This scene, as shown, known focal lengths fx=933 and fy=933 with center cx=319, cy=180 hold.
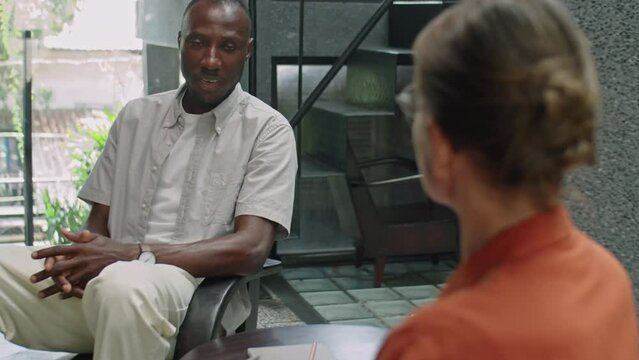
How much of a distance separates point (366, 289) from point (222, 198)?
6.25 ft

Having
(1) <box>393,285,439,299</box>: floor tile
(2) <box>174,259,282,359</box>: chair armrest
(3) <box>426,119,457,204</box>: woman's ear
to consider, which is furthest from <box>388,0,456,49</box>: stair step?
(3) <box>426,119,457,204</box>: woman's ear

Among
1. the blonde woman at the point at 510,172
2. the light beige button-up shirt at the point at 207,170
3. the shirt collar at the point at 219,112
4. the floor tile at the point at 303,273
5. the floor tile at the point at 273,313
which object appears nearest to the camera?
the blonde woman at the point at 510,172

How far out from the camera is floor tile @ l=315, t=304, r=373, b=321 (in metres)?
4.11

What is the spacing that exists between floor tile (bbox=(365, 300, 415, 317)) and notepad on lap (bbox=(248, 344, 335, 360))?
227 centimetres

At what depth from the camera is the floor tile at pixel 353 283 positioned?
4.35 meters

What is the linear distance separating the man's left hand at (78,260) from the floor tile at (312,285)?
204 cm

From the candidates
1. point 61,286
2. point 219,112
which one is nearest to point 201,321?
point 61,286

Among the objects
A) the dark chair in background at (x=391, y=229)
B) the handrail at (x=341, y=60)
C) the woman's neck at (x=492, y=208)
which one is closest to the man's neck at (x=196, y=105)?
A: the handrail at (x=341, y=60)

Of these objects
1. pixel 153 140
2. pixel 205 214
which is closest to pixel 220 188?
pixel 205 214

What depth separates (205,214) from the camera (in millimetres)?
2549

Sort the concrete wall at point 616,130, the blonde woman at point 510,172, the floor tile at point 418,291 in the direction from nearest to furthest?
the blonde woman at point 510,172
the concrete wall at point 616,130
the floor tile at point 418,291

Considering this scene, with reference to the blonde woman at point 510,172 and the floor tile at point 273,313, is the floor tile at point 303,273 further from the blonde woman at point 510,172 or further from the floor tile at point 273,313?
the blonde woman at point 510,172

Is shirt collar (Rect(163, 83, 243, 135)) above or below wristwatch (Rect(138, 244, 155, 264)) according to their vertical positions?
above

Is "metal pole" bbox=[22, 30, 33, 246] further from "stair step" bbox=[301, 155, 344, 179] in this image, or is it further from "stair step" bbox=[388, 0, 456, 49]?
"stair step" bbox=[388, 0, 456, 49]
